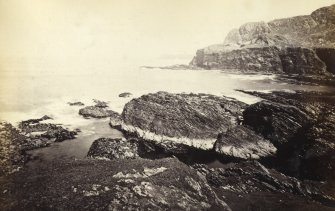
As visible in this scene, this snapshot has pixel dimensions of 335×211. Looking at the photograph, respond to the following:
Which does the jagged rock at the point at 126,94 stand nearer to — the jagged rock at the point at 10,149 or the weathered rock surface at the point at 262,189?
the jagged rock at the point at 10,149

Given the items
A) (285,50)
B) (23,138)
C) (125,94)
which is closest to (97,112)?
(23,138)

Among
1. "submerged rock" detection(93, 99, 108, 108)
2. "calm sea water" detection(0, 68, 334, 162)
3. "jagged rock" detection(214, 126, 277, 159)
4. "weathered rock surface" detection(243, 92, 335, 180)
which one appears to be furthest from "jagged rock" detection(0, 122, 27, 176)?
"weathered rock surface" detection(243, 92, 335, 180)

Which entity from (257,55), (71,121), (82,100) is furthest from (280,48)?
(71,121)

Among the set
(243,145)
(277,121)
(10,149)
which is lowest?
(10,149)

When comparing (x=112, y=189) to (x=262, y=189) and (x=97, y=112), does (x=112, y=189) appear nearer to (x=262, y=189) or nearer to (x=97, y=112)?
(x=262, y=189)

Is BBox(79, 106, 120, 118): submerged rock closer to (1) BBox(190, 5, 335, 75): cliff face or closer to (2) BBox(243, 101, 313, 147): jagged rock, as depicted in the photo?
(2) BBox(243, 101, 313, 147): jagged rock

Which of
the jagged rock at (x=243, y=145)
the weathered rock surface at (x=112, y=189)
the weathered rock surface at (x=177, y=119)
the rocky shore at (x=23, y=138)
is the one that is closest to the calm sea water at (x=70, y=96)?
the rocky shore at (x=23, y=138)
